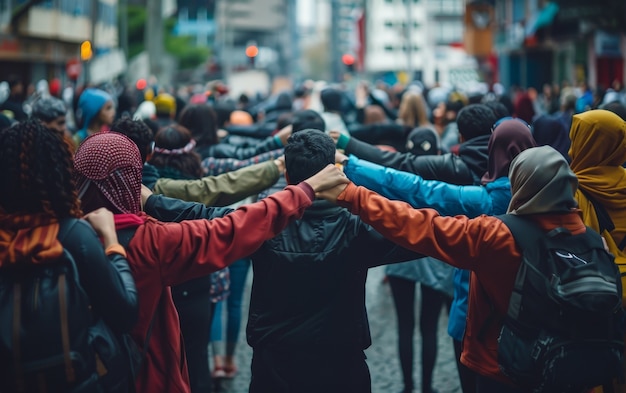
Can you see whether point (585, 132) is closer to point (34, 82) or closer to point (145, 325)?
point (145, 325)

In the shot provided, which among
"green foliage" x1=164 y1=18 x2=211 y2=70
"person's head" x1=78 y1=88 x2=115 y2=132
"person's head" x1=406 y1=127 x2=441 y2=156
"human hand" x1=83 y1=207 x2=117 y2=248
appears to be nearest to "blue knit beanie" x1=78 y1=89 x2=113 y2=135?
"person's head" x1=78 y1=88 x2=115 y2=132

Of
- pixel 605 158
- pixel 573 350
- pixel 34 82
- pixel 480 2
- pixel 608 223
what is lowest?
pixel 573 350

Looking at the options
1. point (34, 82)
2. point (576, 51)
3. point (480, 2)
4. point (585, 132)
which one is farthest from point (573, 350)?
point (480, 2)

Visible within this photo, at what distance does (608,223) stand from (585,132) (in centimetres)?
49

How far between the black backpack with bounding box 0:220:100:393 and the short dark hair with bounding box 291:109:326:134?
10.2ft

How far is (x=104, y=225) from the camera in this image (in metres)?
3.65

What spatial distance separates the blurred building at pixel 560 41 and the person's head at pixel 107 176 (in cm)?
1958

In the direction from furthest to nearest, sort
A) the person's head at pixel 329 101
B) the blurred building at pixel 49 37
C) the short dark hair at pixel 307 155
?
the blurred building at pixel 49 37 < the person's head at pixel 329 101 < the short dark hair at pixel 307 155

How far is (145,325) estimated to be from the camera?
3922 millimetres

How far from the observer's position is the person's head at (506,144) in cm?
539

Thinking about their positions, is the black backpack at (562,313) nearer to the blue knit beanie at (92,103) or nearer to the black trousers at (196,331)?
the black trousers at (196,331)

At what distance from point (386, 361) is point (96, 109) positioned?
11.0 feet

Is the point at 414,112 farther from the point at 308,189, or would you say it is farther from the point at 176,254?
the point at 176,254

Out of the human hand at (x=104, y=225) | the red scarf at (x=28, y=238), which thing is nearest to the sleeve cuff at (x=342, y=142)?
the human hand at (x=104, y=225)
